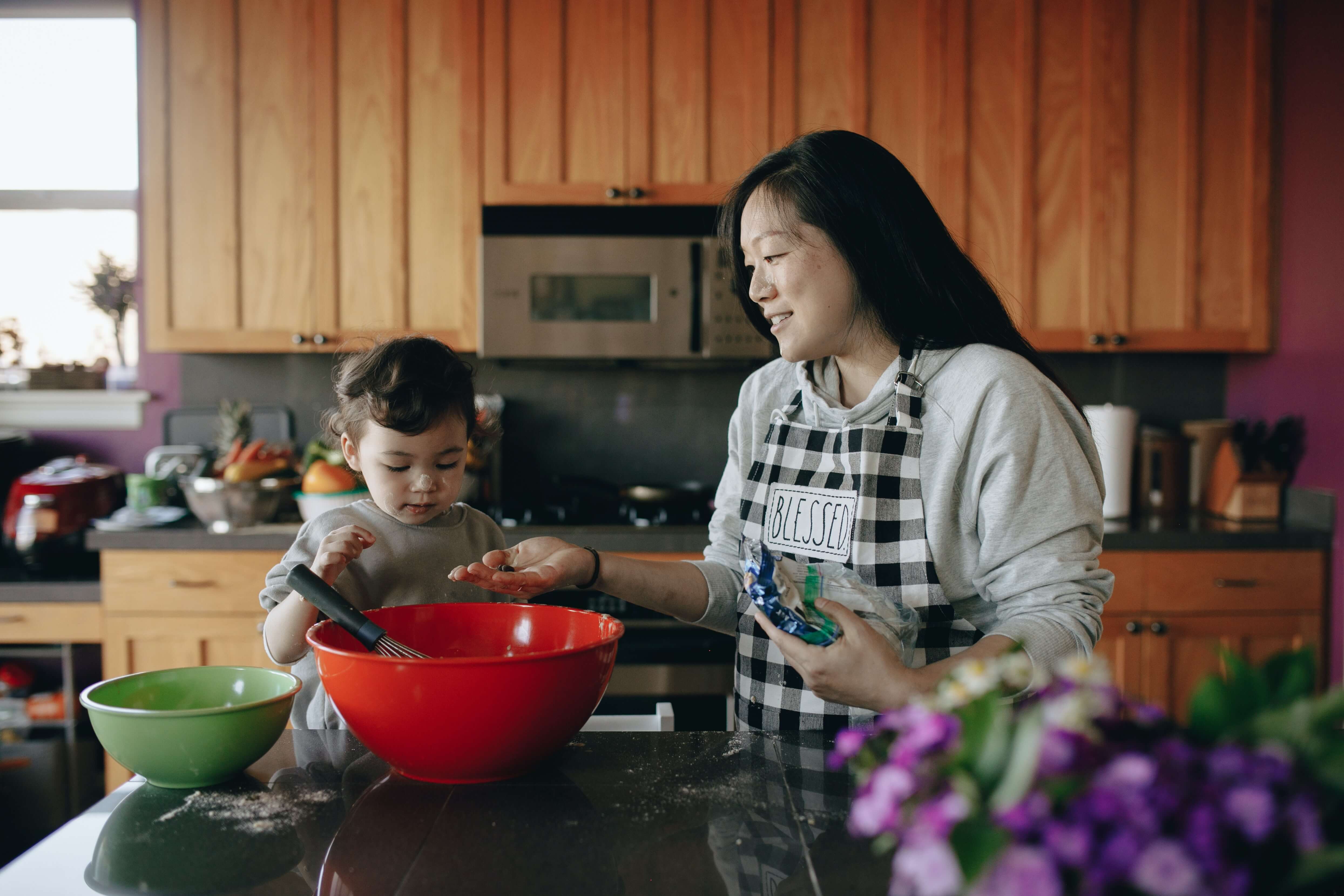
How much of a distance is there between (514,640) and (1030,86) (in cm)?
234

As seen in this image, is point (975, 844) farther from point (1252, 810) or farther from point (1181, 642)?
point (1181, 642)

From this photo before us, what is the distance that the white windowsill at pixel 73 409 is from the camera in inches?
117

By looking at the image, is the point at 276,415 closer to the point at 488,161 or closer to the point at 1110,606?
the point at 488,161

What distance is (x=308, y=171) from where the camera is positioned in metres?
2.64

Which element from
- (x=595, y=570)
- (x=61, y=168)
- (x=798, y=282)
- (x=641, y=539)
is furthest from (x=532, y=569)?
(x=61, y=168)

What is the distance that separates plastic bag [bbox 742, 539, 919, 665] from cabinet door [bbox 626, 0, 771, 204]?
1786mm

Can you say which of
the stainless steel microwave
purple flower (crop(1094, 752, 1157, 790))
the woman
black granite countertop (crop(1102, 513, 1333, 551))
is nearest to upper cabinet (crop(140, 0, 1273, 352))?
the stainless steel microwave

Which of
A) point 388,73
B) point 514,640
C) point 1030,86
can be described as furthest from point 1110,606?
point 388,73

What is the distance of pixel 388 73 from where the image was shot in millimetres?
2629

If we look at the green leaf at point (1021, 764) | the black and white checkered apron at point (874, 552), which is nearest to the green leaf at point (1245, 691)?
the green leaf at point (1021, 764)

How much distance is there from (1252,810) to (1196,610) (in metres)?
2.32

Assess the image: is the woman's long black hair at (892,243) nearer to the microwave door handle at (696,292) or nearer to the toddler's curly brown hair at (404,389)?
the toddler's curly brown hair at (404,389)

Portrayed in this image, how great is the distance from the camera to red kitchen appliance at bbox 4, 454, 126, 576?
2424 millimetres

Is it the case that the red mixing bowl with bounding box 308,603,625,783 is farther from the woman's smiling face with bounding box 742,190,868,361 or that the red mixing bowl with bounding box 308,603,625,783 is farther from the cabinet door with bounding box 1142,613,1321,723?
the cabinet door with bounding box 1142,613,1321,723
